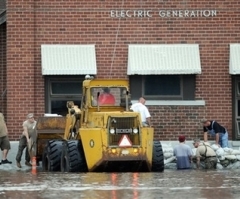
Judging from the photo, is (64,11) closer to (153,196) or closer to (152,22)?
(152,22)

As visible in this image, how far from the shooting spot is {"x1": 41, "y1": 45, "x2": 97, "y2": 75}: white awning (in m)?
27.2

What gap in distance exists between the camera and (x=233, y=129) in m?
28.0

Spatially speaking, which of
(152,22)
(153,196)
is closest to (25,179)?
(153,196)

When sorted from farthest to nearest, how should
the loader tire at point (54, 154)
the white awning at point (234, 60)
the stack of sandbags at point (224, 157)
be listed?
the white awning at point (234, 60) → the stack of sandbags at point (224, 157) → the loader tire at point (54, 154)

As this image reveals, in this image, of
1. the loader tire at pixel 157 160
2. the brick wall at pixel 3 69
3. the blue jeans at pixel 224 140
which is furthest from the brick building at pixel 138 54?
the loader tire at pixel 157 160

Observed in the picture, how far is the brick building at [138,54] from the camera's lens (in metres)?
27.5

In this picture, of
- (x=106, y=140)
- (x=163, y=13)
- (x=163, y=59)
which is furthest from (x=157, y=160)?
(x=163, y=13)

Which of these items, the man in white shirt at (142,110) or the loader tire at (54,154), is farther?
the man in white shirt at (142,110)

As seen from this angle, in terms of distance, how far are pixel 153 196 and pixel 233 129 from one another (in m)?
12.7

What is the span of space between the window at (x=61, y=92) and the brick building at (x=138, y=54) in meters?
0.03

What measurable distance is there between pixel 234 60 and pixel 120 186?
36.5 feet

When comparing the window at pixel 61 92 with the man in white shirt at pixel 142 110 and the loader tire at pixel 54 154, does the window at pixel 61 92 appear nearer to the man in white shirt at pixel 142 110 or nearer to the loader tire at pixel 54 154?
the man in white shirt at pixel 142 110

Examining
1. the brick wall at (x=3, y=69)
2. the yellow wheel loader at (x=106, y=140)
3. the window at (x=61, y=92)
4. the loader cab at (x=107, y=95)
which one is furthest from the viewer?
the brick wall at (x=3, y=69)

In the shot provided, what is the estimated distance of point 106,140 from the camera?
21.4 m
